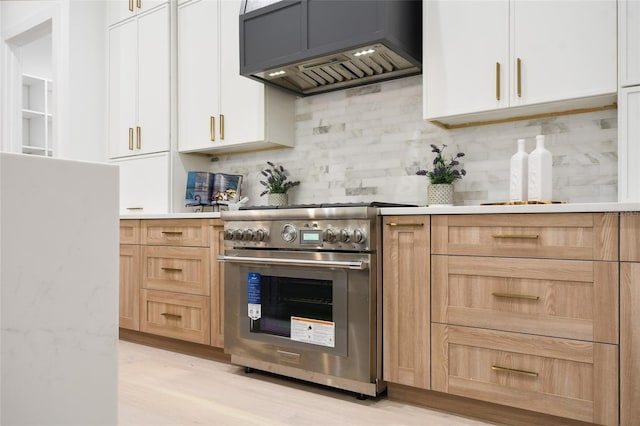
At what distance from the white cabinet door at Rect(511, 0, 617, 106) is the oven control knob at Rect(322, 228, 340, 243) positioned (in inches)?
38.9

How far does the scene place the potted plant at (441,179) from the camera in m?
2.53

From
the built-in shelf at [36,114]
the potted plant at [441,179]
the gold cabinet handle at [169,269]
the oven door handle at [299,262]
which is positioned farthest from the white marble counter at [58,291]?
the built-in shelf at [36,114]

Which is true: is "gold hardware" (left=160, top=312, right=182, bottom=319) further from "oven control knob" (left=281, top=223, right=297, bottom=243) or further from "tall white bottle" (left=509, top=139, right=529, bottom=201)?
"tall white bottle" (left=509, top=139, right=529, bottom=201)

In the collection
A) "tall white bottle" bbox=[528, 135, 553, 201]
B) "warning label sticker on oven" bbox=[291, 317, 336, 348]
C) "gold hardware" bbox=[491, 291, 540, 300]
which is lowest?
"warning label sticker on oven" bbox=[291, 317, 336, 348]

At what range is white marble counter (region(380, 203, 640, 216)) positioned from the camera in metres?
1.69

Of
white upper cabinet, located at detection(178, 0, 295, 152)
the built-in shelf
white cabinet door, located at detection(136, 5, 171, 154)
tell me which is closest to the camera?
white upper cabinet, located at detection(178, 0, 295, 152)

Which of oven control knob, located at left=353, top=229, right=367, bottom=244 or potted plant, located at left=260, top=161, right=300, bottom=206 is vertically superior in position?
potted plant, located at left=260, top=161, right=300, bottom=206

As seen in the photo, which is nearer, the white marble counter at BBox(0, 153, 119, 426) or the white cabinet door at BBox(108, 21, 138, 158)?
the white marble counter at BBox(0, 153, 119, 426)

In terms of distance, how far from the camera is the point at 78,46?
3885 mm

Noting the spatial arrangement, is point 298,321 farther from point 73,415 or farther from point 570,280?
point 73,415

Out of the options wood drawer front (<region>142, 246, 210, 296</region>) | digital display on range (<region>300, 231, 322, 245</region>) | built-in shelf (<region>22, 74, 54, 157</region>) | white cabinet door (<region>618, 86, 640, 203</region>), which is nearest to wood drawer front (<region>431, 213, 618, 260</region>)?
white cabinet door (<region>618, 86, 640, 203</region>)

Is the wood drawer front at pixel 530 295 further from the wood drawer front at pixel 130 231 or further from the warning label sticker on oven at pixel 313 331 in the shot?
the wood drawer front at pixel 130 231

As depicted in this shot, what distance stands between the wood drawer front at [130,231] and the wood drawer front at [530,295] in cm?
207

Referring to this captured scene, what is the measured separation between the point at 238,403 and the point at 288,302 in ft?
1.71
